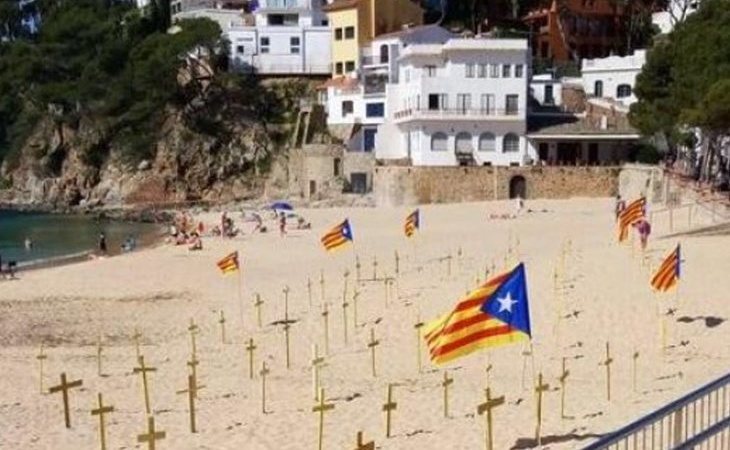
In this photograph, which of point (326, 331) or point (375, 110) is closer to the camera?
point (326, 331)

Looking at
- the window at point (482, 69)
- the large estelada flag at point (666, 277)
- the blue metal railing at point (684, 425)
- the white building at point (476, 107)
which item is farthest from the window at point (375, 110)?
the blue metal railing at point (684, 425)

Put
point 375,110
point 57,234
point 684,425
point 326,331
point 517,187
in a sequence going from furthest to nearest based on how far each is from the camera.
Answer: point 375,110, point 57,234, point 517,187, point 326,331, point 684,425

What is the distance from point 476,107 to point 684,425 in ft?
173

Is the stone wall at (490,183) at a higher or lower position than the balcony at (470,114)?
lower

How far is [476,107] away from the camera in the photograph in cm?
6222

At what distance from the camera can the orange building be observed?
82625mm

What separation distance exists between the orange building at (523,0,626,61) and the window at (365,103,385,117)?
18.7m

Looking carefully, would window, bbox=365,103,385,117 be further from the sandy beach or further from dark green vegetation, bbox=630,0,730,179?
the sandy beach

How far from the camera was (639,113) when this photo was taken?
50719 mm

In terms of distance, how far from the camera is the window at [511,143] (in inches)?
2453

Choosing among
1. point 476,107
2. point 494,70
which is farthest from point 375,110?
point 494,70

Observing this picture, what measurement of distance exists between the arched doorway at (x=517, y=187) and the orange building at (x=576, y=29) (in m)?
26.4

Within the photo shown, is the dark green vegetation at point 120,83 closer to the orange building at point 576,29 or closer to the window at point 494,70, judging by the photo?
the window at point 494,70

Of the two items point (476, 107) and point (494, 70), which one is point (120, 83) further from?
point (494, 70)
